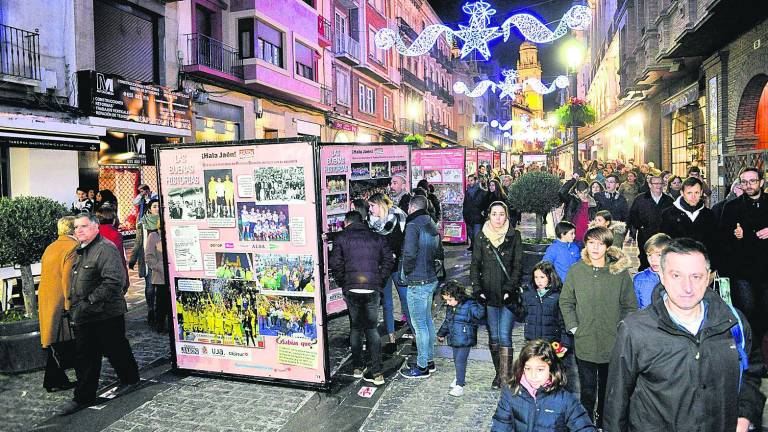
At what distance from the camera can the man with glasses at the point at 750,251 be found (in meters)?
5.98

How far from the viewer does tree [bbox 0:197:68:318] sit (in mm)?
6484

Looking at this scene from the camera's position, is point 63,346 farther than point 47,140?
No

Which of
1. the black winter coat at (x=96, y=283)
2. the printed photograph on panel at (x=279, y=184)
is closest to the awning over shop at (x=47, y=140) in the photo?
the black winter coat at (x=96, y=283)

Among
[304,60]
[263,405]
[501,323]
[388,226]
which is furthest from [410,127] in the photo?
[263,405]

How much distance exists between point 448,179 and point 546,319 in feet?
36.9

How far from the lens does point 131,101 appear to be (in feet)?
49.9

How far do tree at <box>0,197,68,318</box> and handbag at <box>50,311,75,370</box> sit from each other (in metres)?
1.00

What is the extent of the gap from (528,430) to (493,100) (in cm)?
9864

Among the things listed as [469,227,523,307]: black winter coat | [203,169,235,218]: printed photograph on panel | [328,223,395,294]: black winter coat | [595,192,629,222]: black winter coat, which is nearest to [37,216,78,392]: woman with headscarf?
[203,169,235,218]: printed photograph on panel

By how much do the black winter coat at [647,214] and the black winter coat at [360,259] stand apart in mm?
4131

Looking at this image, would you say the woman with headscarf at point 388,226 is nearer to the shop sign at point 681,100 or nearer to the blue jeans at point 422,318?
the blue jeans at point 422,318

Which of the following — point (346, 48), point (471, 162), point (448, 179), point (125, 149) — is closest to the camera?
point (448, 179)

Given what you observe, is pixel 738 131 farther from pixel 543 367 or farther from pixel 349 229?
pixel 543 367

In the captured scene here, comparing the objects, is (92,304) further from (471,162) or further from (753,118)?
(471,162)
